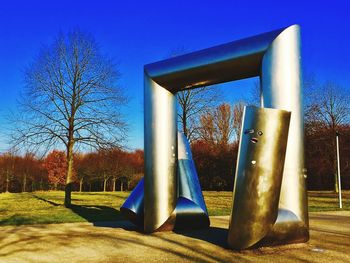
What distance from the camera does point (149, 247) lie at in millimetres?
6656

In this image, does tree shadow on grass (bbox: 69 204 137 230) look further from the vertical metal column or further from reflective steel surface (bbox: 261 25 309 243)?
reflective steel surface (bbox: 261 25 309 243)

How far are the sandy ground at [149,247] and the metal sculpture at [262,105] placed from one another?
36 cm

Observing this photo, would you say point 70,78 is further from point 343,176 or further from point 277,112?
point 343,176

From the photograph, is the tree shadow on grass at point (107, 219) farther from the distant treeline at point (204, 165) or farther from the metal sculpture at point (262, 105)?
the distant treeline at point (204, 165)

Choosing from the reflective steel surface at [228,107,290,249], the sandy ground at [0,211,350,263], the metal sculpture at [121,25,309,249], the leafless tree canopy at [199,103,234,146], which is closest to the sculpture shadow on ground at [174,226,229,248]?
the sandy ground at [0,211,350,263]

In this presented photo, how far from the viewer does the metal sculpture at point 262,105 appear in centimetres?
643

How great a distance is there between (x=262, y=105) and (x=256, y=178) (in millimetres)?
1551

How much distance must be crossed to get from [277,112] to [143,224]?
13.6ft

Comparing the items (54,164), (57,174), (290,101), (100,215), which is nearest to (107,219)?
(100,215)

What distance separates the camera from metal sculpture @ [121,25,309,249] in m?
6.43

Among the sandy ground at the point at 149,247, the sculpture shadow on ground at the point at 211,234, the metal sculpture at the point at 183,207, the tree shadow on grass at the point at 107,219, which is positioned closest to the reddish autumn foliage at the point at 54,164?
the tree shadow on grass at the point at 107,219

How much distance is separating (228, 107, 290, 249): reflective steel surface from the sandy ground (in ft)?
1.33

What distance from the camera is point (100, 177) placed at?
4847 cm

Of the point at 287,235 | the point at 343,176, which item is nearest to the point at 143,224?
the point at 287,235
